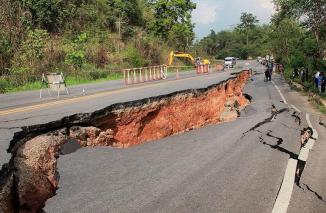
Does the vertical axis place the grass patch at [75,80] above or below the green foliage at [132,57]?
below

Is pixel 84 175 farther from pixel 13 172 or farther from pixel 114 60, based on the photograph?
pixel 114 60

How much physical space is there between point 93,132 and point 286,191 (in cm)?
524

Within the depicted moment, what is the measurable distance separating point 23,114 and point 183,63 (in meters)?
57.6

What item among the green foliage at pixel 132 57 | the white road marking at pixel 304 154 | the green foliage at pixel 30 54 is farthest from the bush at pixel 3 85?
the green foliage at pixel 132 57

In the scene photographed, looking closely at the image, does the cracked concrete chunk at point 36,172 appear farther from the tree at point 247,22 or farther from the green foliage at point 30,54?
the tree at point 247,22

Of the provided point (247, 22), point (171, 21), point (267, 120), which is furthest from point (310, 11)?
point (247, 22)

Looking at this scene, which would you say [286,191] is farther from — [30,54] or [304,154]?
[30,54]

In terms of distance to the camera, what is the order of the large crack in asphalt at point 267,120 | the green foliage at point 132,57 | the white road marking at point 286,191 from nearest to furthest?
the white road marking at point 286,191 → the large crack in asphalt at point 267,120 → the green foliage at point 132,57

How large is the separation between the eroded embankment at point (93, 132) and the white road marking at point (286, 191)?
3.22 m

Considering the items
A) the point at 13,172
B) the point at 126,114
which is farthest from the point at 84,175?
the point at 126,114

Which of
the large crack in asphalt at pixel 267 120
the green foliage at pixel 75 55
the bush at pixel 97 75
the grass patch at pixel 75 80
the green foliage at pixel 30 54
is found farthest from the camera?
the bush at pixel 97 75

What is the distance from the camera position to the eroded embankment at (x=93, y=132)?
5.94 metres

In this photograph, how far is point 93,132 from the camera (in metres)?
9.86

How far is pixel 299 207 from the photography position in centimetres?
548
